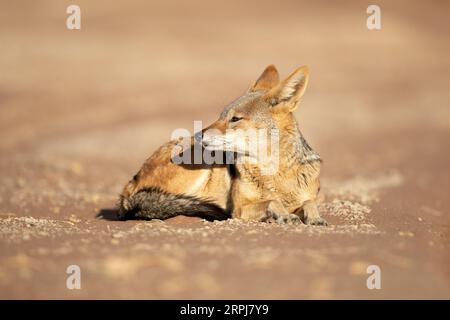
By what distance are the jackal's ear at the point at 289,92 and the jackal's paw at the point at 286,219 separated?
135 cm

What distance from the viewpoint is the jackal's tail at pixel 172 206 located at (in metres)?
8.24

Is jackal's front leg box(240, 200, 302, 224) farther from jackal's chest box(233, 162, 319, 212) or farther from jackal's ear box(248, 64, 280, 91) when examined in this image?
jackal's ear box(248, 64, 280, 91)

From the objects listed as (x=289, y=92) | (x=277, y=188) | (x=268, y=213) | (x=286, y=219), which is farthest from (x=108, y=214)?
(x=289, y=92)

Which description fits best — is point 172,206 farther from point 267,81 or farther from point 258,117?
point 267,81

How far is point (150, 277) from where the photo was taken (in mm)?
5113

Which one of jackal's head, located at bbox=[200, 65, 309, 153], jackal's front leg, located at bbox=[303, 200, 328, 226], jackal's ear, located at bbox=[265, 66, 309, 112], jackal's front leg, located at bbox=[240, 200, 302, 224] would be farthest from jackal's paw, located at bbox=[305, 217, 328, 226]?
jackal's ear, located at bbox=[265, 66, 309, 112]

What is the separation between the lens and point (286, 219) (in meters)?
7.32

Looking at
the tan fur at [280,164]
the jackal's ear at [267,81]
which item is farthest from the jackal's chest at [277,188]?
the jackal's ear at [267,81]

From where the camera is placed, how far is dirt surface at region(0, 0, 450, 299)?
5.29 metres

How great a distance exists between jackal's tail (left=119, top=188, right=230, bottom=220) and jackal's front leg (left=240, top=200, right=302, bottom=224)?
58 cm

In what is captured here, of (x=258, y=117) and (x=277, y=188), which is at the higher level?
(x=258, y=117)

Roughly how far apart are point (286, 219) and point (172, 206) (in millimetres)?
1626

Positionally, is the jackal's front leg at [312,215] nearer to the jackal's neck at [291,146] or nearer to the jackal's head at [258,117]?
the jackal's neck at [291,146]

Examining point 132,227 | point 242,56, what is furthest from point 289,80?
point 242,56
